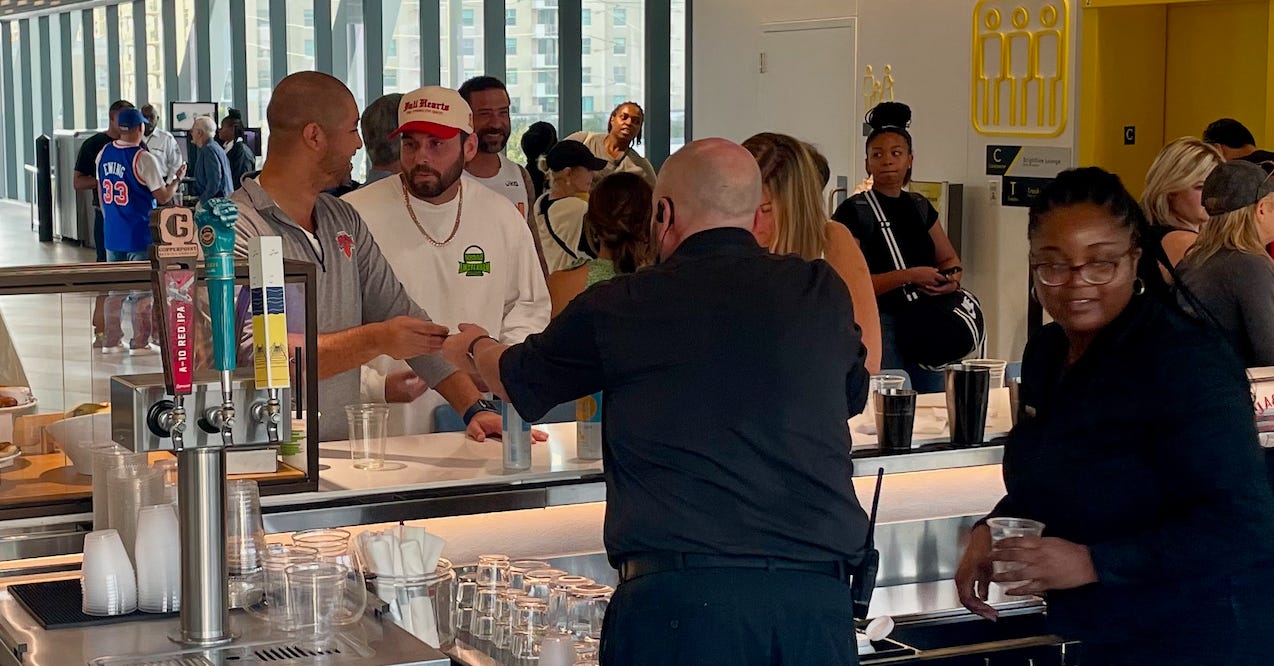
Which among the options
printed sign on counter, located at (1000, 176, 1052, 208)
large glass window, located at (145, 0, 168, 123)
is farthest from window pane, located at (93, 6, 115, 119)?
printed sign on counter, located at (1000, 176, 1052, 208)

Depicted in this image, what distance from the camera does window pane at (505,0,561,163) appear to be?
1420 cm

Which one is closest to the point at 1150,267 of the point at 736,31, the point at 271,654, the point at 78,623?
the point at 271,654

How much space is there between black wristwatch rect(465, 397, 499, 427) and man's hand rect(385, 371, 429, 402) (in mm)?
366

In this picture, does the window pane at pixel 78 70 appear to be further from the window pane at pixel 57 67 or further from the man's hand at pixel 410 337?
the man's hand at pixel 410 337

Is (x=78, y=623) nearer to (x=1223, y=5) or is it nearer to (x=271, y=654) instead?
(x=271, y=654)

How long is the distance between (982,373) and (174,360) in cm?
212

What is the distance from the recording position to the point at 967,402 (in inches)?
145

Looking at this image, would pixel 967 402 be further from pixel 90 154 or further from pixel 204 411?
pixel 90 154

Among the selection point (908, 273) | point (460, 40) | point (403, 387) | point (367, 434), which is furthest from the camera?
point (460, 40)

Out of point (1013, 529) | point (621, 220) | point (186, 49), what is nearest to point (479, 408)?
point (621, 220)

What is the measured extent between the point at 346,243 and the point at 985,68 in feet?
19.7

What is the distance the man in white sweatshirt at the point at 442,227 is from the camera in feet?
15.5

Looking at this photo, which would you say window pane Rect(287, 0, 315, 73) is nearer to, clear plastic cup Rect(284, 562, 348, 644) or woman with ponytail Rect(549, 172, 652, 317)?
woman with ponytail Rect(549, 172, 652, 317)

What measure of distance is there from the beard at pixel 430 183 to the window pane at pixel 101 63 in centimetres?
2384
